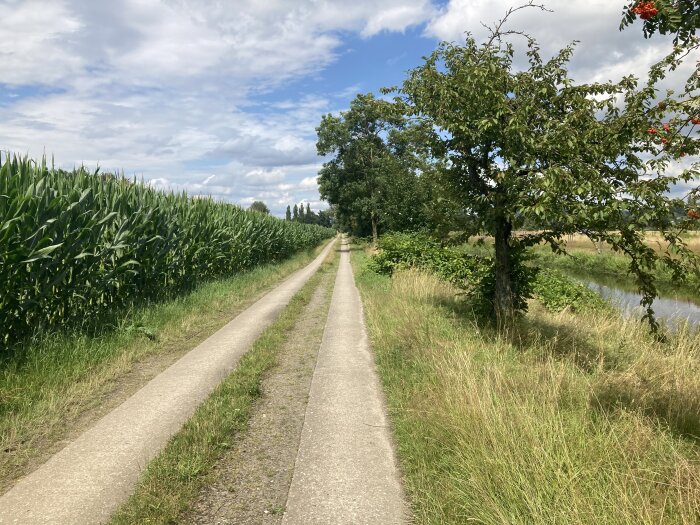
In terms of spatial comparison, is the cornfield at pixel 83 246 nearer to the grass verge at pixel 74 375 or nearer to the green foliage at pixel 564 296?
the grass verge at pixel 74 375

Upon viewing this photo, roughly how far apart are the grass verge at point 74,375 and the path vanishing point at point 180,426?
27cm

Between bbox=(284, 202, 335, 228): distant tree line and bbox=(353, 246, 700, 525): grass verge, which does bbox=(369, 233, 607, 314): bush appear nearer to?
bbox=(353, 246, 700, 525): grass verge

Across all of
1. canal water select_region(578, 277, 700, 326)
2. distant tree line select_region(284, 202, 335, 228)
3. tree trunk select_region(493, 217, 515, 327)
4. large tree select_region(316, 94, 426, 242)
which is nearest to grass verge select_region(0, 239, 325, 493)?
tree trunk select_region(493, 217, 515, 327)

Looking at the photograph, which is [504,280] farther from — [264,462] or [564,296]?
[564,296]

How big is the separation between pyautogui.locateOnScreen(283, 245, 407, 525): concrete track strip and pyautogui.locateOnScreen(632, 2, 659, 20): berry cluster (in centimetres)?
377

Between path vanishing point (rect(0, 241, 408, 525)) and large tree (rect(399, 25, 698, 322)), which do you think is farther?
large tree (rect(399, 25, 698, 322))

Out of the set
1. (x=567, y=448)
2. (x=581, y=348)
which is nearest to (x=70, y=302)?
(x=567, y=448)

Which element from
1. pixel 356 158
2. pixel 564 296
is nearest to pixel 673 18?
pixel 564 296

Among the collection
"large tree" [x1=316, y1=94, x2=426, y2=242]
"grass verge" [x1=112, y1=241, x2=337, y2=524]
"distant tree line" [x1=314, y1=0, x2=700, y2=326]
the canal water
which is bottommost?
the canal water

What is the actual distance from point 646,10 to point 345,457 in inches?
164

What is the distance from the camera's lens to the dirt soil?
3445 millimetres

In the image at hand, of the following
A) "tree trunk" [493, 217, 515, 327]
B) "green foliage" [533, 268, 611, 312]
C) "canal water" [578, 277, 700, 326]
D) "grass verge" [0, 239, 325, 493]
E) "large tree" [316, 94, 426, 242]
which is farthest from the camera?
"large tree" [316, 94, 426, 242]

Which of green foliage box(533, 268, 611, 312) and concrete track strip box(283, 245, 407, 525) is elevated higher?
green foliage box(533, 268, 611, 312)

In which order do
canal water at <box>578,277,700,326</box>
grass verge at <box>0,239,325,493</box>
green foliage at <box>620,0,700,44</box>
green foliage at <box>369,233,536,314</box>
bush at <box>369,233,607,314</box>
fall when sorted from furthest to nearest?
canal water at <box>578,277,700,326</box> < green foliage at <box>369,233,536,314</box> < bush at <box>369,233,607,314</box> < grass verge at <box>0,239,325,493</box> < green foliage at <box>620,0,700,44</box>
